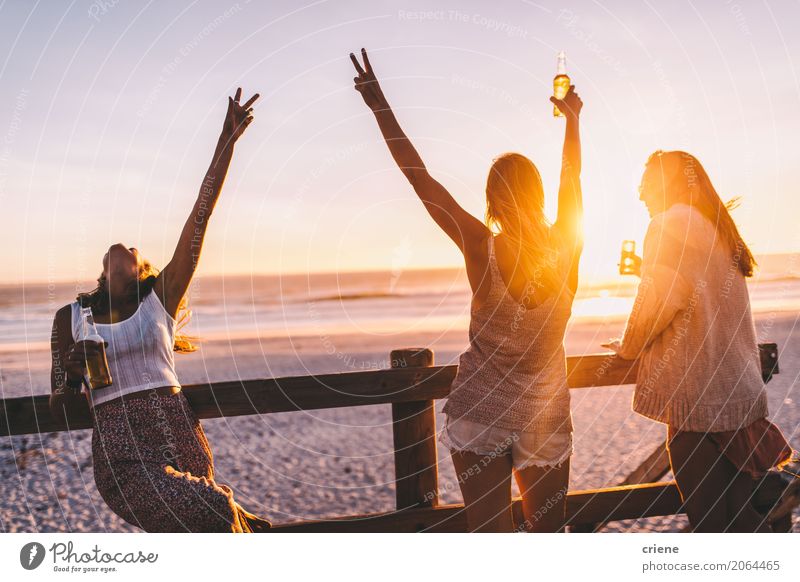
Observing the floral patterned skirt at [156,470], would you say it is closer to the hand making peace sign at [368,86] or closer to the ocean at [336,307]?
the hand making peace sign at [368,86]

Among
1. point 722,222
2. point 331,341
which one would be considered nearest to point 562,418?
point 722,222

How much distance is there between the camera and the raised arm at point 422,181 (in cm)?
272

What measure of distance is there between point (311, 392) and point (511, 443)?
4.29 ft

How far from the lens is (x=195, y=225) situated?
10.7 ft

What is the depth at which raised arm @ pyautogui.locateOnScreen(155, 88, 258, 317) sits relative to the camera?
10.7 feet

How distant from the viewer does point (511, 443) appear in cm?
283

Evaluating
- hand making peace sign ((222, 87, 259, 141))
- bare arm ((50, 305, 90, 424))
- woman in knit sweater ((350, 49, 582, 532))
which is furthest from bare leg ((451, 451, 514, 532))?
hand making peace sign ((222, 87, 259, 141))

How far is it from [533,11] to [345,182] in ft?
5.84

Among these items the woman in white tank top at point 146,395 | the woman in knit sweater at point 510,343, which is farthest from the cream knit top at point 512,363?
the woman in white tank top at point 146,395

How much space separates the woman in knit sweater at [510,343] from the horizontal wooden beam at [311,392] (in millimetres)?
956

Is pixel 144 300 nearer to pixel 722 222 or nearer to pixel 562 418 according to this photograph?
pixel 562 418

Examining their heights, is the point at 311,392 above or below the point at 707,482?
above

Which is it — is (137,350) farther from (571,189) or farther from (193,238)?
(571,189)

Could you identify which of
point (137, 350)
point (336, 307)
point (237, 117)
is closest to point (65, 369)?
point (137, 350)
